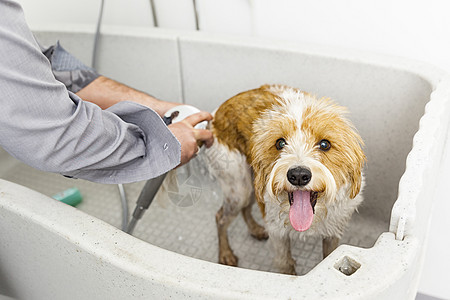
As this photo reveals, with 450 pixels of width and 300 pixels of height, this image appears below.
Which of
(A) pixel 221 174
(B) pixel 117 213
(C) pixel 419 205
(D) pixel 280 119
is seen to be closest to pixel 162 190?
(A) pixel 221 174

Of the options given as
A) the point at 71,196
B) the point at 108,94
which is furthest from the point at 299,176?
the point at 71,196

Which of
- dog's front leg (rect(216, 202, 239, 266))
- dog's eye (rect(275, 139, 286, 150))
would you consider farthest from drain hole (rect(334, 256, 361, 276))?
dog's front leg (rect(216, 202, 239, 266))

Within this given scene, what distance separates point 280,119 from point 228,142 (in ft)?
0.86

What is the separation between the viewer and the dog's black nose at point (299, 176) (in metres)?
1.03

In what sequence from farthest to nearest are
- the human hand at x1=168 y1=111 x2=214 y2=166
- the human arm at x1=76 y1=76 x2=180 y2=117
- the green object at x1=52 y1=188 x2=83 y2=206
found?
the green object at x1=52 y1=188 x2=83 y2=206 < the human arm at x1=76 y1=76 x2=180 y2=117 < the human hand at x1=168 y1=111 x2=214 y2=166

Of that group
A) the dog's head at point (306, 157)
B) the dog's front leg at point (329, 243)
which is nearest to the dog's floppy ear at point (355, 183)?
the dog's head at point (306, 157)

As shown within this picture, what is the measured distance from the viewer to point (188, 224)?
1.80 m

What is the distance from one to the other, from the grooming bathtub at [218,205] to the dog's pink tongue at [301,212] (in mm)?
160

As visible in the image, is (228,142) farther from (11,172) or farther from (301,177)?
(11,172)

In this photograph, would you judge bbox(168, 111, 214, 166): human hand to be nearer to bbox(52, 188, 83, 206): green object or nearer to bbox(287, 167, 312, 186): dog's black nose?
bbox(287, 167, 312, 186): dog's black nose

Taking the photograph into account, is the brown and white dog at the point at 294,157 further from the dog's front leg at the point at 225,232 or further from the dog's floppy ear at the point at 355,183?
the dog's front leg at the point at 225,232

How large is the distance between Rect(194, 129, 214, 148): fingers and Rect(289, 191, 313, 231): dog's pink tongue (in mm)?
325

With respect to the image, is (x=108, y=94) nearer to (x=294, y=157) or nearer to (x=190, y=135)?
(x=190, y=135)

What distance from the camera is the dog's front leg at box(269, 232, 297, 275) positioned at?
1327mm
